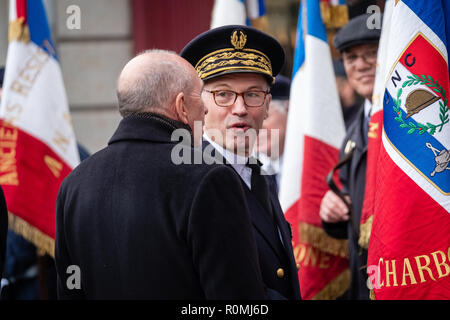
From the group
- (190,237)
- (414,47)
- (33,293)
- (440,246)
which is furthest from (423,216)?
(33,293)

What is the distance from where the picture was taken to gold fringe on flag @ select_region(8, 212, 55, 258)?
14.0 feet

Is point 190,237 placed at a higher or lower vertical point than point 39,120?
lower

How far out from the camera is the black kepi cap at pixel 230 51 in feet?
9.98

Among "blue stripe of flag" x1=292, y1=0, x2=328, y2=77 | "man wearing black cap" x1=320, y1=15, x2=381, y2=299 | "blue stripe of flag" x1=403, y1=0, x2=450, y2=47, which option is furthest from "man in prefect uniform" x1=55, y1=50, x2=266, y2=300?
"blue stripe of flag" x1=292, y1=0, x2=328, y2=77

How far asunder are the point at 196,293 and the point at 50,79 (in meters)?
2.96

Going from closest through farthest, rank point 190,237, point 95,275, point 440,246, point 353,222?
point 190,237 < point 95,275 < point 440,246 < point 353,222

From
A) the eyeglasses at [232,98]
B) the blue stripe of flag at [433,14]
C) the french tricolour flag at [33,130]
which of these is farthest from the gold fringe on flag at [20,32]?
the blue stripe of flag at [433,14]

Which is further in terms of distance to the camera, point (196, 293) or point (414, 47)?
point (414, 47)

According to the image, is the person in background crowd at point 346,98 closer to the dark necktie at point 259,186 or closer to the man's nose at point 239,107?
the man's nose at point 239,107

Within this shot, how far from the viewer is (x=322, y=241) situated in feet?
13.8

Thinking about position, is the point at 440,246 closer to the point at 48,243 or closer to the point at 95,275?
the point at 95,275

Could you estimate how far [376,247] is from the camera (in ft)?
9.93

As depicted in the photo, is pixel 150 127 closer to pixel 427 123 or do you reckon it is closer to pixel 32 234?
pixel 427 123

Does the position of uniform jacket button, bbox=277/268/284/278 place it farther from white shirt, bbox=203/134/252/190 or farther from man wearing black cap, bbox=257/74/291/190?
man wearing black cap, bbox=257/74/291/190
